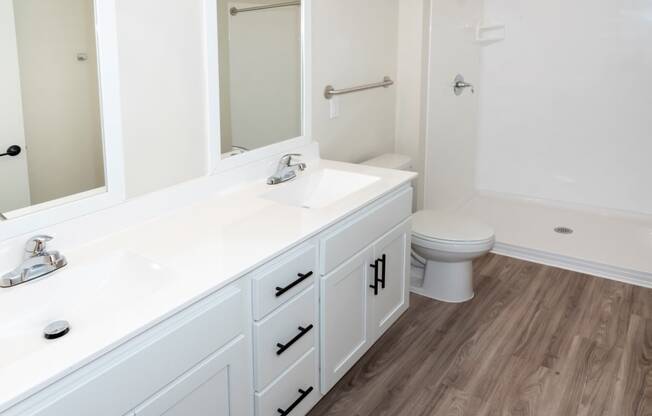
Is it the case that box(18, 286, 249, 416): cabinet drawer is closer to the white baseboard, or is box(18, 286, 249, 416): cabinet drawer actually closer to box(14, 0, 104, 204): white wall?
box(14, 0, 104, 204): white wall

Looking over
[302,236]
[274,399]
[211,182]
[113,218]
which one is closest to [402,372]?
[274,399]

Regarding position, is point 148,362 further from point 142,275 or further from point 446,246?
point 446,246

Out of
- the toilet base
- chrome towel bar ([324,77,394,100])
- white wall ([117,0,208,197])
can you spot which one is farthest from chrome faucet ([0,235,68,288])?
the toilet base

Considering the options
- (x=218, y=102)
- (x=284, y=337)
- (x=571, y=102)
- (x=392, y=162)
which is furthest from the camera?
(x=571, y=102)

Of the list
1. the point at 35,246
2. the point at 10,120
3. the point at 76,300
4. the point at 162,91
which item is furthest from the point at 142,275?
the point at 162,91

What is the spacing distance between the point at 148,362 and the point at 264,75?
1410 millimetres

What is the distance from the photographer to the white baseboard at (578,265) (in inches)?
129

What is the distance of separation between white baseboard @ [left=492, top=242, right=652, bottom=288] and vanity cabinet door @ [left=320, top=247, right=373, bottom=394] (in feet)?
5.06

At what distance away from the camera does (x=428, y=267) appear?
311 centimetres

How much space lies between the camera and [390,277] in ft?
8.52

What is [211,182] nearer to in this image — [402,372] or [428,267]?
[402,372]

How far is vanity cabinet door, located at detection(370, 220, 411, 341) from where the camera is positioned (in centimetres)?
245

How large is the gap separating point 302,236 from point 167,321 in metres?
0.57

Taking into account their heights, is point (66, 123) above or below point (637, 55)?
below
